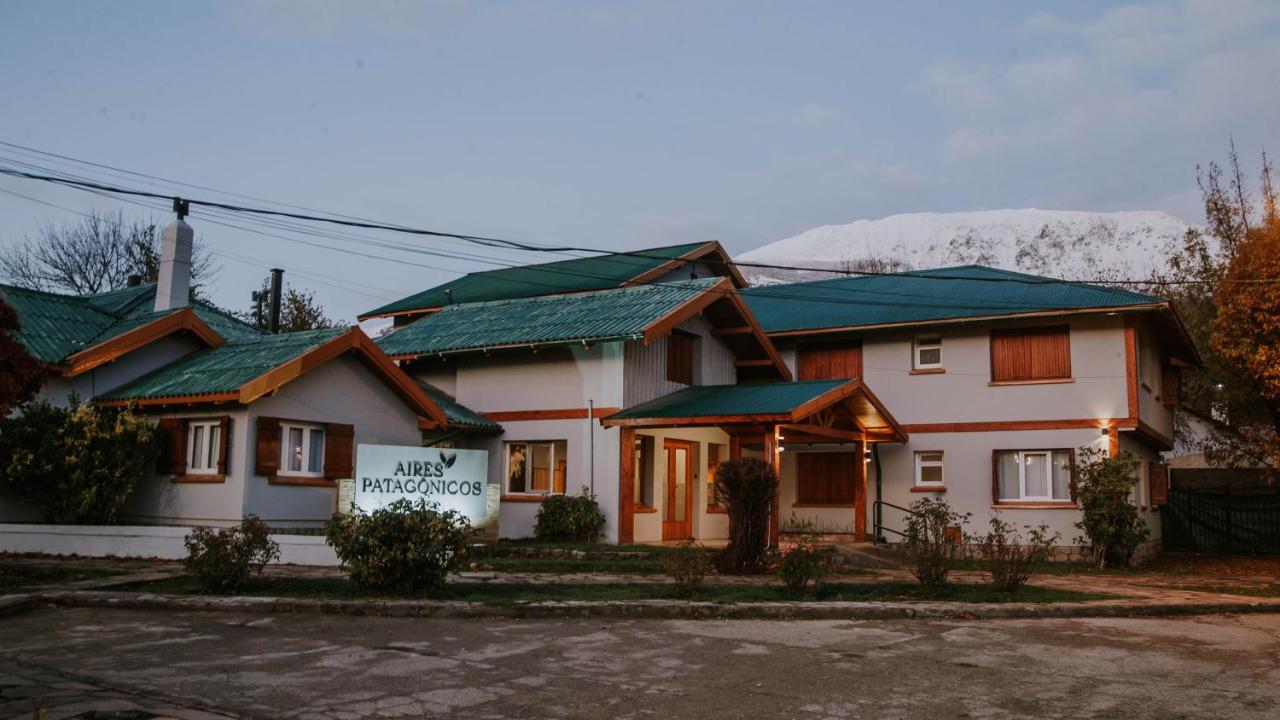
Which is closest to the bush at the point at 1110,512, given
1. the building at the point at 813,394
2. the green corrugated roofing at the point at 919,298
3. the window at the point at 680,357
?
the building at the point at 813,394

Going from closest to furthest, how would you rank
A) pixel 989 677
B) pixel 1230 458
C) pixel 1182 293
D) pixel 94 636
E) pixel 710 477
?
pixel 989 677 < pixel 94 636 < pixel 710 477 < pixel 1230 458 < pixel 1182 293

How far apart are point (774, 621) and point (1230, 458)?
2291 cm

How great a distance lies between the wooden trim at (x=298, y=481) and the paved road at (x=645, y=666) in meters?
7.19

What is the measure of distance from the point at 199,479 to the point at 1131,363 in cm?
1923

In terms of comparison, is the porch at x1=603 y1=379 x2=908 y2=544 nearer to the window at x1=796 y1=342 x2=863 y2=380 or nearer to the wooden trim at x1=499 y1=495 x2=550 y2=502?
the window at x1=796 y1=342 x2=863 y2=380

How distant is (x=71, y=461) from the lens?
59.1ft

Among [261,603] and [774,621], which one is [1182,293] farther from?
[261,603]

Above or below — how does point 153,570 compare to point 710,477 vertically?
below

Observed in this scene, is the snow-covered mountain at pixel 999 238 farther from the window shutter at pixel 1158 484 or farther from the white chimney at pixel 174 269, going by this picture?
the white chimney at pixel 174 269

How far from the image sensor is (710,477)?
25.5 m

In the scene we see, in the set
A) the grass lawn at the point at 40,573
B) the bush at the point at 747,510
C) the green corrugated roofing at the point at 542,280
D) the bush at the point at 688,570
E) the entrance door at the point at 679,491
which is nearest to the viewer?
the bush at the point at 688,570

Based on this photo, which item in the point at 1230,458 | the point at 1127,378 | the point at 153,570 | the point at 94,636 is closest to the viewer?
the point at 94,636

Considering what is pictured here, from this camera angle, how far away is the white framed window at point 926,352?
25969mm

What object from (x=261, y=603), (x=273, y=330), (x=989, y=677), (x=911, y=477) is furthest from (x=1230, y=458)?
(x=273, y=330)
